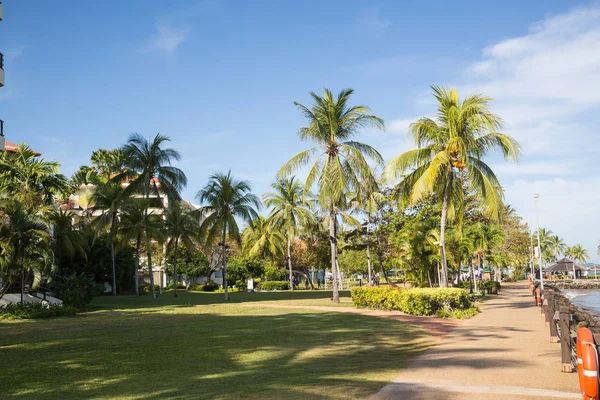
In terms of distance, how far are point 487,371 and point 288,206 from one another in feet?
148

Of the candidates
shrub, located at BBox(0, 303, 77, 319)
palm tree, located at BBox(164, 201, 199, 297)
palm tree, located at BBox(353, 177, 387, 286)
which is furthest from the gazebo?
shrub, located at BBox(0, 303, 77, 319)

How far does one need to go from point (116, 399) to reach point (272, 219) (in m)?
47.2

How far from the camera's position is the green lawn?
8211 mm

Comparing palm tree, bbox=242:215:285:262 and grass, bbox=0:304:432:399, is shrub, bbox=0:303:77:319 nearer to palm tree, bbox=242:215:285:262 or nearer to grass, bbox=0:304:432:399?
grass, bbox=0:304:432:399

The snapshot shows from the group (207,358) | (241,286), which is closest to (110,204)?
(241,286)

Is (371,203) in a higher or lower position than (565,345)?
higher

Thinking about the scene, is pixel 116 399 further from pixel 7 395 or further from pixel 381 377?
pixel 381 377

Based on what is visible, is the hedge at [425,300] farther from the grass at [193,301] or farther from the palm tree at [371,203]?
the palm tree at [371,203]

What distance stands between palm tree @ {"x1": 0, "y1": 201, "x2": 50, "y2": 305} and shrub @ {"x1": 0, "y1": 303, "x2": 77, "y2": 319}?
3.75 ft

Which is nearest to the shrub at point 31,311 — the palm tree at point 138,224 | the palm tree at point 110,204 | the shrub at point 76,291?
the shrub at point 76,291

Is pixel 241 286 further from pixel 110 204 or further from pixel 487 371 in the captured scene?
pixel 487 371

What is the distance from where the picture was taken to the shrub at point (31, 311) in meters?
21.9

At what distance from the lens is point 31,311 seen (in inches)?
878

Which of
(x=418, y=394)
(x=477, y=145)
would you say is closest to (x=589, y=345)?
(x=418, y=394)
